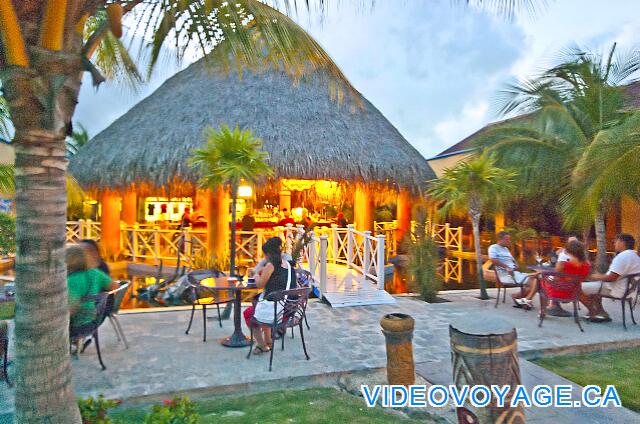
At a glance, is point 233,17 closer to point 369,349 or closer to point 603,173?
point 369,349

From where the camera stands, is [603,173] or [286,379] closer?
[286,379]

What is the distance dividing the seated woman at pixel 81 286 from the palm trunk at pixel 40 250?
6.26 ft

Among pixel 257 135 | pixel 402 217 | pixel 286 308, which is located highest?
pixel 257 135

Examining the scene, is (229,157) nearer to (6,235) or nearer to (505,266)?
(6,235)

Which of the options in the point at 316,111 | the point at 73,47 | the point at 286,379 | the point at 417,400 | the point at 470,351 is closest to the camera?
the point at 73,47

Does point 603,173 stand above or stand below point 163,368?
above

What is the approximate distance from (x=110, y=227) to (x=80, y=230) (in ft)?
3.79

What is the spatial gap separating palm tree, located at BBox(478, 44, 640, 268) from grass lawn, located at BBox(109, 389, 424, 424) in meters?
7.39

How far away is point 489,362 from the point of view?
8.34 feet

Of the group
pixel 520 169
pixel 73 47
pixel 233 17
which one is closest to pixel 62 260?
pixel 73 47

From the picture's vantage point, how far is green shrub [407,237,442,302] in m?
6.94

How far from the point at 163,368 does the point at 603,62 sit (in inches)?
410

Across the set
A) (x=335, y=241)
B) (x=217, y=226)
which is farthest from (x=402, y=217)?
(x=217, y=226)

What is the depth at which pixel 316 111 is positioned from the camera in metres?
11.6
